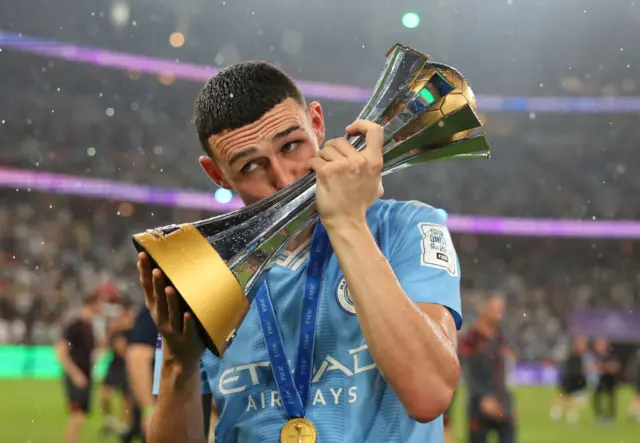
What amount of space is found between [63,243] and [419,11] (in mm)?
8174

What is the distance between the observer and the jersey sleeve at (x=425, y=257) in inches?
41.8

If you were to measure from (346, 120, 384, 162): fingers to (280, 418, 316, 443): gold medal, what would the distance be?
378 millimetres

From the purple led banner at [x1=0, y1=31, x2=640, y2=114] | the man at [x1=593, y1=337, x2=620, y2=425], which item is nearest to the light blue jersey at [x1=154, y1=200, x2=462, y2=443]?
the man at [x1=593, y1=337, x2=620, y2=425]

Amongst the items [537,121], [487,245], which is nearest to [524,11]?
[537,121]

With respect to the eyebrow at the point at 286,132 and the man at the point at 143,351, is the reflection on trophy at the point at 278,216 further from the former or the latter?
the man at the point at 143,351

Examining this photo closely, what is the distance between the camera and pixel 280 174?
3.75ft

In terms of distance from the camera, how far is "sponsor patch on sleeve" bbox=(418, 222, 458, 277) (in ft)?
3.58

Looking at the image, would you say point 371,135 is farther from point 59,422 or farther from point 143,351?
point 59,422

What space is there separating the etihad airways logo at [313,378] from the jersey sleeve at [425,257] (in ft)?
0.37

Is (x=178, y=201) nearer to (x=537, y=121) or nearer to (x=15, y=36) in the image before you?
(x=15, y=36)

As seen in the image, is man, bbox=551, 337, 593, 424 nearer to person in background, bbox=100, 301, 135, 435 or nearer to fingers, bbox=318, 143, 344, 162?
person in background, bbox=100, 301, 135, 435

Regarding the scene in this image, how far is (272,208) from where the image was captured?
99 cm

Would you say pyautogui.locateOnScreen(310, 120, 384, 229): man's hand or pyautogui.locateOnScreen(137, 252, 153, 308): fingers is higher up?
pyautogui.locateOnScreen(310, 120, 384, 229): man's hand

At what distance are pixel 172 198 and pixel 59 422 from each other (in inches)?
225
